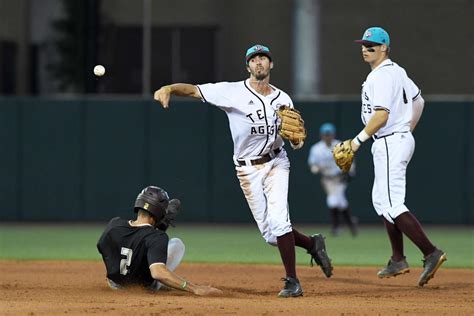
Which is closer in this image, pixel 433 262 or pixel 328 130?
pixel 433 262

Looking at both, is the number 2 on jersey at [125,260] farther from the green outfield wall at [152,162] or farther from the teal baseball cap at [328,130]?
the green outfield wall at [152,162]

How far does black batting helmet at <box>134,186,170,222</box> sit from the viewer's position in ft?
26.6


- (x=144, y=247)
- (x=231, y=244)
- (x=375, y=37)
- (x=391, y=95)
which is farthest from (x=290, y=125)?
(x=231, y=244)

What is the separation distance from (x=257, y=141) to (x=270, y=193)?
42cm

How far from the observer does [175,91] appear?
27.7 feet

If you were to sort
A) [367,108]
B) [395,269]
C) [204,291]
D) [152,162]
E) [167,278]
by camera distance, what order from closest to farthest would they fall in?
[167,278] < [204,291] < [367,108] < [395,269] < [152,162]

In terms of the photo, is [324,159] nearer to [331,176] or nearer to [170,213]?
[331,176]

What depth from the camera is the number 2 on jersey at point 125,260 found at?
8.02 m

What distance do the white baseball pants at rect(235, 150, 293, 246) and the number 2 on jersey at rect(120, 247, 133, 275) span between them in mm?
1109

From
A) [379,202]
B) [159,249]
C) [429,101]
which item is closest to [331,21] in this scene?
[429,101]

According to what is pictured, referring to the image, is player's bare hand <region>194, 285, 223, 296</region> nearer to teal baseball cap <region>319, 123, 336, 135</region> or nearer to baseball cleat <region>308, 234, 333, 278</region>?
baseball cleat <region>308, 234, 333, 278</region>

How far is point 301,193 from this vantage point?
18.2 m

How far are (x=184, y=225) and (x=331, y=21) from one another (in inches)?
189

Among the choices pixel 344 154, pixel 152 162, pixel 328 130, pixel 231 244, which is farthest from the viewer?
pixel 152 162
